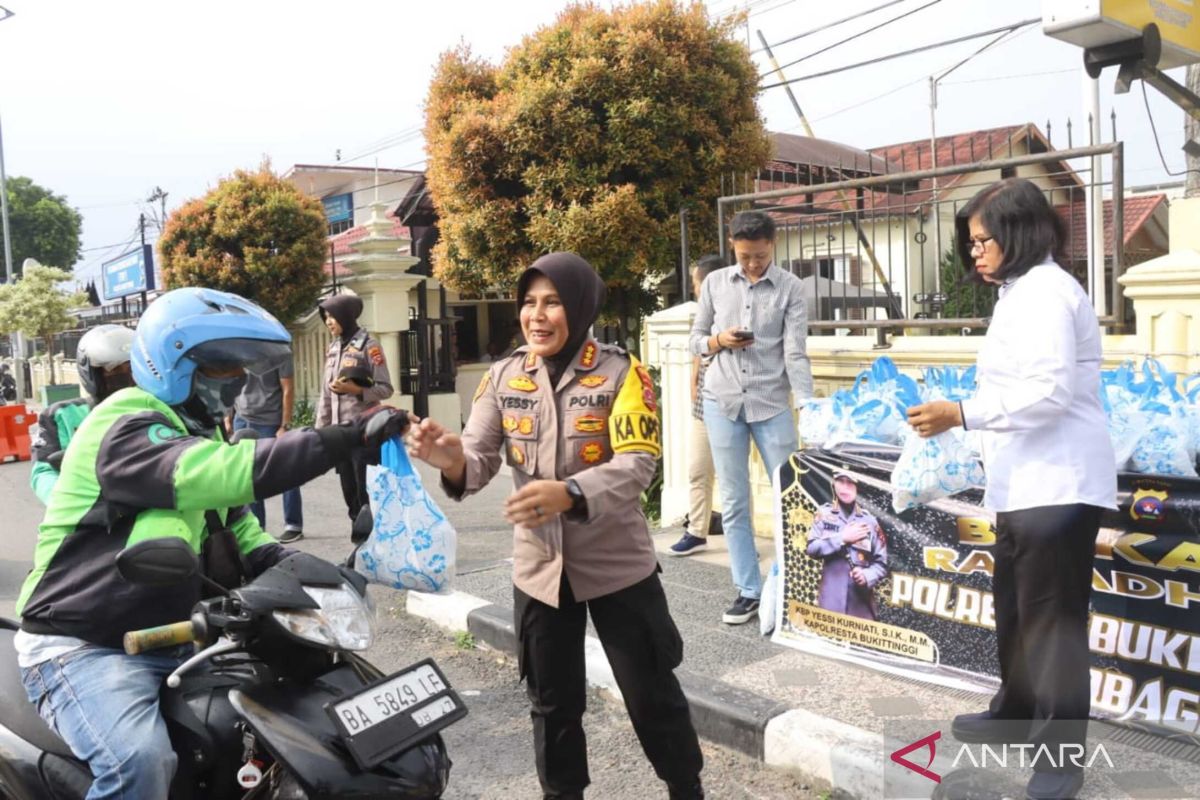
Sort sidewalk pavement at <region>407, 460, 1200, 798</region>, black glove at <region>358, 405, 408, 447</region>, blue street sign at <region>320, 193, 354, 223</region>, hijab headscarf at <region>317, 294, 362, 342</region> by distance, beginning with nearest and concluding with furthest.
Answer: black glove at <region>358, 405, 408, 447</region>, sidewalk pavement at <region>407, 460, 1200, 798</region>, hijab headscarf at <region>317, 294, 362, 342</region>, blue street sign at <region>320, 193, 354, 223</region>

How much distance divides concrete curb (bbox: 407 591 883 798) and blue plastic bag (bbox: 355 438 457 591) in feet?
1.62

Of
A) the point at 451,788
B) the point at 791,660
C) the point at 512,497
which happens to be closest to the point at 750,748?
the point at 791,660

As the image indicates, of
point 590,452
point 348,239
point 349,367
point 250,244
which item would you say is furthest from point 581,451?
point 348,239

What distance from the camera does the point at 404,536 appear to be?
8.36 feet

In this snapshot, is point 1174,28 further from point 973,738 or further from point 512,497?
point 512,497

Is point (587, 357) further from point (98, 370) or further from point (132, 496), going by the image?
point (98, 370)

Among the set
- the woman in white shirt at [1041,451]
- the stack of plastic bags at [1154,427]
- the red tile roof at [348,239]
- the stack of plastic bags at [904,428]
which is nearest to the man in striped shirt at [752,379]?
the stack of plastic bags at [904,428]

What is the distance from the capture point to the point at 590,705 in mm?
4340

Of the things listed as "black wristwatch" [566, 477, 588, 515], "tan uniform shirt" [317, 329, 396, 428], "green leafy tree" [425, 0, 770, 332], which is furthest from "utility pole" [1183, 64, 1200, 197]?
"black wristwatch" [566, 477, 588, 515]

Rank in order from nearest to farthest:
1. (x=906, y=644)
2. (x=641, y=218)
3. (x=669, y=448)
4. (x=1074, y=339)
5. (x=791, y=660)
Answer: (x=1074, y=339) → (x=906, y=644) → (x=791, y=660) → (x=669, y=448) → (x=641, y=218)

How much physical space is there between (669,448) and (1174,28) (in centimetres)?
391

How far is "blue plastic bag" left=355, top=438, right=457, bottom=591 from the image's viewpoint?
8.24 feet

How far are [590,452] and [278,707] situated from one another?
3.46ft

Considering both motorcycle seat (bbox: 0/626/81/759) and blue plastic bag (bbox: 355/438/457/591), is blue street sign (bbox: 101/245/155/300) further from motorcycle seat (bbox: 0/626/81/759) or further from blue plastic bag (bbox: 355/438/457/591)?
blue plastic bag (bbox: 355/438/457/591)
